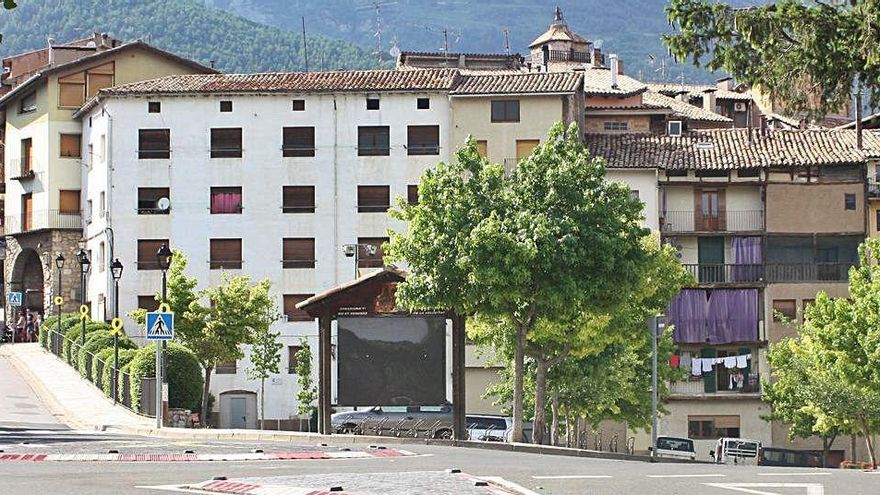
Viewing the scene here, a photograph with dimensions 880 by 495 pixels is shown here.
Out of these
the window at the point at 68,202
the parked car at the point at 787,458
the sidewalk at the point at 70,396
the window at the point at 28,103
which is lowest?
the parked car at the point at 787,458

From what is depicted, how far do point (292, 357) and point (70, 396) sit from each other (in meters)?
23.2

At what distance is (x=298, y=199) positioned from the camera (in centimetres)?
7756

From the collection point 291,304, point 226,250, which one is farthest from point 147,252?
point 291,304

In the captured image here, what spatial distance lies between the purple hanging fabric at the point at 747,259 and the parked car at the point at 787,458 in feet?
29.3

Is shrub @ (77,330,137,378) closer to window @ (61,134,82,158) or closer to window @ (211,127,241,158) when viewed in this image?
window @ (211,127,241,158)

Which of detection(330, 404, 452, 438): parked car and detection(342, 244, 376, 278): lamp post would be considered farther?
detection(342, 244, 376, 278): lamp post

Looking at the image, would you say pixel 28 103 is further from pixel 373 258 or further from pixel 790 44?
pixel 790 44

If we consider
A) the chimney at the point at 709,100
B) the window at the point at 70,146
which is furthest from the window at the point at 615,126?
the window at the point at 70,146

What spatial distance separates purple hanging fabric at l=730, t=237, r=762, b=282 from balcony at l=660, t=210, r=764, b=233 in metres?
0.58

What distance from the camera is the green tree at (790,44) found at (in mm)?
24750

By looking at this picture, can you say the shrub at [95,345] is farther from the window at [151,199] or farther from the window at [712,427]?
the window at [712,427]

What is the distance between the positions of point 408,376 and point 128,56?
5221cm

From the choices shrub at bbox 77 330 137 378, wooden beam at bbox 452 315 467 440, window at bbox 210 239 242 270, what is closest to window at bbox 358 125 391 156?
window at bbox 210 239 242 270

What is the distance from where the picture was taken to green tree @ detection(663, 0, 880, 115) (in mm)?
24750
